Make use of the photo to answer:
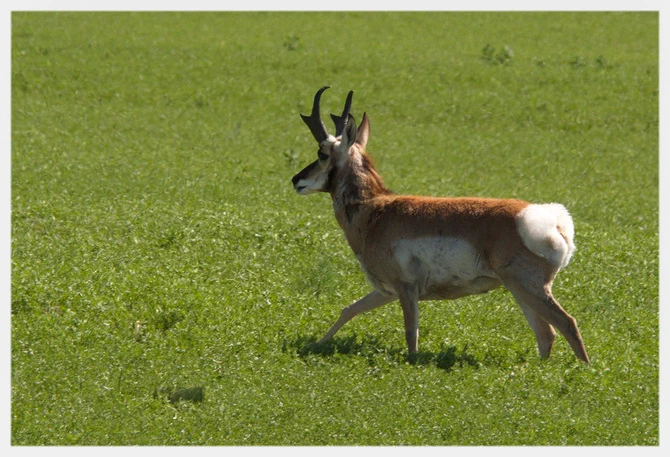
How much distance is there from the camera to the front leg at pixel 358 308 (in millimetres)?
12023

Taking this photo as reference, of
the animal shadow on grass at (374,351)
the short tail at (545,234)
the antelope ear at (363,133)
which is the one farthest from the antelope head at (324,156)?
the short tail at (545,234)

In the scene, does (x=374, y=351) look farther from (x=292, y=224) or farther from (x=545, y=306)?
(x=292, y=224)

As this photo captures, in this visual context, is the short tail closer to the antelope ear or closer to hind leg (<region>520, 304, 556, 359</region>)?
hind leg (<region>520, 304, 556, 359</region>)

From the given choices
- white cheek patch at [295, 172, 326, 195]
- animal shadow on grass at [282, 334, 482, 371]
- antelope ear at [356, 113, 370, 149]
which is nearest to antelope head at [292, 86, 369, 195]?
white cheek patch at [295, 172, 326, 195]

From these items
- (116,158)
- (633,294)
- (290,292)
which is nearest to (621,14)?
(116,158)

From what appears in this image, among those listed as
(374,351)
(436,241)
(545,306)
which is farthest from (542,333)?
(374,351)

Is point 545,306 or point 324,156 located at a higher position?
point 324,156

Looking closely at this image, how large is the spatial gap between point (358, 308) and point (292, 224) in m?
4.45

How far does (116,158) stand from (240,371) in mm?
11707

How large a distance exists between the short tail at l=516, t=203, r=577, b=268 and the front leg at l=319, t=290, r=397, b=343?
5.92 feet

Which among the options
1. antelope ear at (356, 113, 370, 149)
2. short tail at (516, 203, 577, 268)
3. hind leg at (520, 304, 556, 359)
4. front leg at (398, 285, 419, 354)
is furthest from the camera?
antelope ear at (356, 113, 370, 149)

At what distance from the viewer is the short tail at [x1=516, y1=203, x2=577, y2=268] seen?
10883mm

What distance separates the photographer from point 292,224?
53.7 feet

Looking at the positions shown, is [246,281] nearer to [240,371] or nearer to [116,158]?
[240,371]
